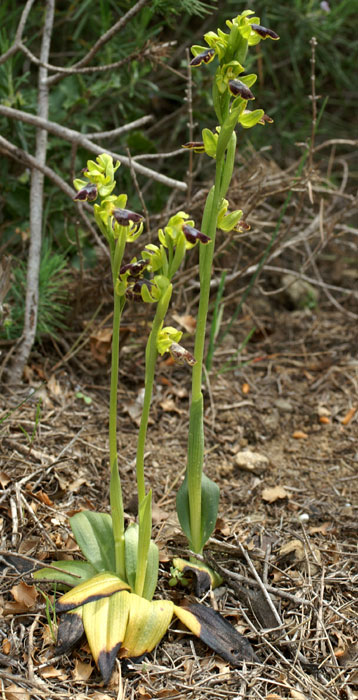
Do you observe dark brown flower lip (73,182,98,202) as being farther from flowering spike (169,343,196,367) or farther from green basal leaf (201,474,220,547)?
green basal leaf (201,474,220,547)

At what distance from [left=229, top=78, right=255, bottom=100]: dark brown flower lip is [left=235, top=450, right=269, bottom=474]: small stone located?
138cm

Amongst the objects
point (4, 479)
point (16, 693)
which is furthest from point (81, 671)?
point (4, 479)

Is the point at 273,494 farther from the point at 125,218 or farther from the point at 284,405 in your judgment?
the point at 125,218

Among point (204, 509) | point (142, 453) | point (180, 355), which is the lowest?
point (204, 509)

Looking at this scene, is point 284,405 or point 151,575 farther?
point 284,405

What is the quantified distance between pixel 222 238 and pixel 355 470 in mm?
1299

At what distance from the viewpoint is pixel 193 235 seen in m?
1.52

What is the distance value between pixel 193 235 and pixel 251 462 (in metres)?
1.24

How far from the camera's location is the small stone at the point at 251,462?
2.52 m

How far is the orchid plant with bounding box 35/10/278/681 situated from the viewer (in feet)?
5.27

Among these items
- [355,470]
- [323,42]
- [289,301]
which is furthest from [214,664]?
[323,42]

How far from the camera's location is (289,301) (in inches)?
148

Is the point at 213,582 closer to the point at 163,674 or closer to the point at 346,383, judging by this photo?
the point at 163,674

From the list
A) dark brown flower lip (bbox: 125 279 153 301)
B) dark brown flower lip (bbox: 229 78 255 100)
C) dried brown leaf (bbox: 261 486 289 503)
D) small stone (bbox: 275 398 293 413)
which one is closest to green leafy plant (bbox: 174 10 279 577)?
dark brown flower lip (bbox: 229 78 255 100)
